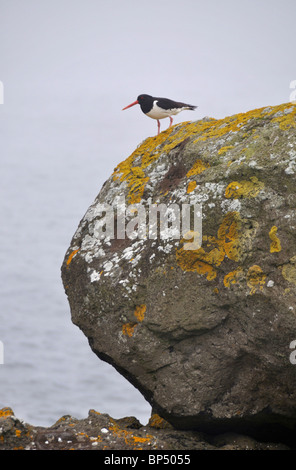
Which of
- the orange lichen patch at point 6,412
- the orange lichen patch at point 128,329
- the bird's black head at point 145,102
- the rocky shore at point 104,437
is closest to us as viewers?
the rocky shore at point 104,437

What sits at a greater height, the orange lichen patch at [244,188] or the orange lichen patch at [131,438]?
the orange lichen patch at [244,188]

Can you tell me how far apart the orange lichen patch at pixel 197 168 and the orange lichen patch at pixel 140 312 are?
200cm

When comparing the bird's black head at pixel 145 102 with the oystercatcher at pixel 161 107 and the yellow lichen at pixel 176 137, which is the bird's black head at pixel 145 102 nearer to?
the oystercatcher at pixel 161 107

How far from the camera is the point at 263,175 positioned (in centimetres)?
745

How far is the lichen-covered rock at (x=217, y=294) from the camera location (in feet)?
23.4

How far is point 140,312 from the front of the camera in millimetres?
7688

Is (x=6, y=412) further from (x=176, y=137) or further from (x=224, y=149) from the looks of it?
(x=176, y=137)

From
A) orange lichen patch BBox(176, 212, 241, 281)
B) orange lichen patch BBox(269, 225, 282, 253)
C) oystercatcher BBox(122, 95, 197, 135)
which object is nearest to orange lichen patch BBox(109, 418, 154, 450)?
orange lichen patch BBox(176, 212, 241, 281)

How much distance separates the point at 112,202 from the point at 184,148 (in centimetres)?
145

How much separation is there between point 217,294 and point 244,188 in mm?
1447

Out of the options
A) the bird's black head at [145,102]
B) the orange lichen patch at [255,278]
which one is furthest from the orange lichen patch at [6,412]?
the bird's black head at [145,102]

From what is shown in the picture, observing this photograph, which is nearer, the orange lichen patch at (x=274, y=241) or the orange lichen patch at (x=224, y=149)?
the orange lichen patch at (x=274, y=241)

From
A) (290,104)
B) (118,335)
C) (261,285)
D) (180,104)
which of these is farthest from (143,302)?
(180,104)

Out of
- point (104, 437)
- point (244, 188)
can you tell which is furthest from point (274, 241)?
point (104, 437)
